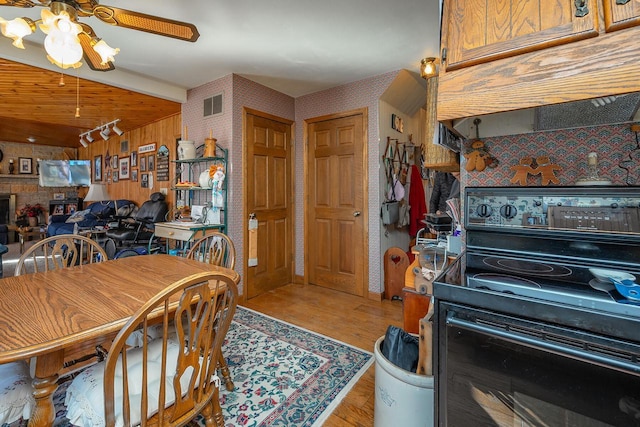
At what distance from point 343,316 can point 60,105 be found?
16.1 feet

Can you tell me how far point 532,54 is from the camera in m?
0.91

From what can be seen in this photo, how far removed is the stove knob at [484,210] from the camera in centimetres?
126

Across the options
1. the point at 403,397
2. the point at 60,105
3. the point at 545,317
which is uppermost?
the point at 60,105

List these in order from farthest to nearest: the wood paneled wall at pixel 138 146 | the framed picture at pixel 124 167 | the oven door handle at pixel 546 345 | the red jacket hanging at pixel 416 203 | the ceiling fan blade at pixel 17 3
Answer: the framed picture at pixel 124 167 → the wood paneled wall at pixel 138 146 → the red jacket hanging at pixel 416 203 → the ceiling fan blade at pixel 17 3 → the oven door handle at pixel 546 345

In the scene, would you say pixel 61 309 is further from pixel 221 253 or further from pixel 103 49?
pixel 103 49

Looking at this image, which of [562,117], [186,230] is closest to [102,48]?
[186,230]

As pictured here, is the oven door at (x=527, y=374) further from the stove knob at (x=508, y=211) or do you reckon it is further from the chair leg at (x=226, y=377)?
the chair leg at (x=226, y=377)

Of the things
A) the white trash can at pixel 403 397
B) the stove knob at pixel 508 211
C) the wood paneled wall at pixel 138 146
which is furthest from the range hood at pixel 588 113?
the wood paneled wall at pixel 138 146

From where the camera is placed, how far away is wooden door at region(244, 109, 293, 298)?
130 inches

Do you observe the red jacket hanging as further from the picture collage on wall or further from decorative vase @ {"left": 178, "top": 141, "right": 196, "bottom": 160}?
the picture collage on wall

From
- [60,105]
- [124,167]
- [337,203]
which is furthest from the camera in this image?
[124,167]

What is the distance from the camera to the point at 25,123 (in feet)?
16.8

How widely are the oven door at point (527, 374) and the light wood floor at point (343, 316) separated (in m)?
A: 0.82

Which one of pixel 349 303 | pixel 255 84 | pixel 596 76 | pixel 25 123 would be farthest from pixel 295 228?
pixel 25 123
